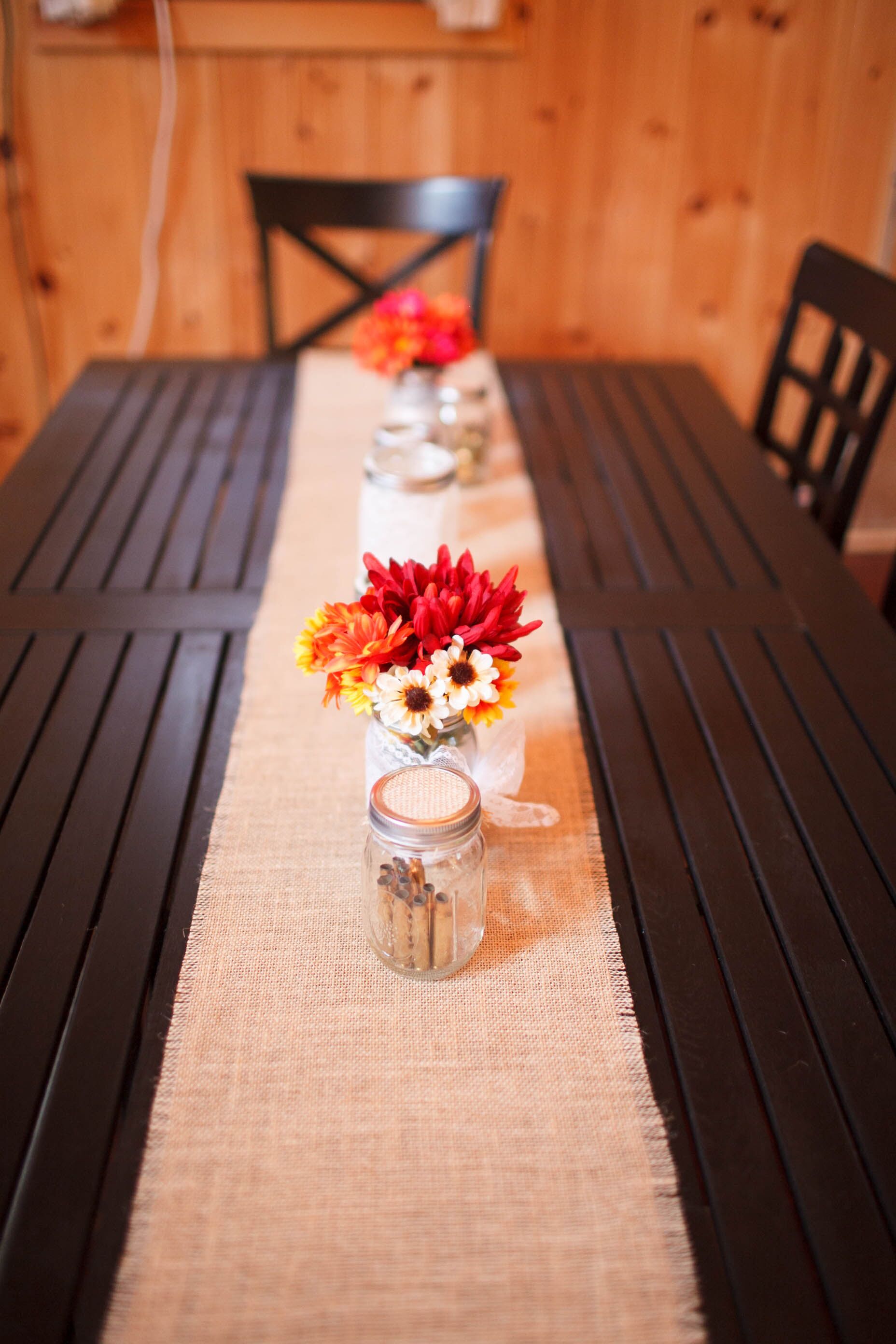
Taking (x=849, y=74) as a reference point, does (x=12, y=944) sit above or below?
below

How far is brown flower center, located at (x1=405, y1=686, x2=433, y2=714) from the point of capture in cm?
78

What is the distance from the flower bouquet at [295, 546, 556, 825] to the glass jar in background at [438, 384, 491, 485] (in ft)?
2.30

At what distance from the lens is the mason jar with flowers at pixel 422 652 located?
2.58 ft

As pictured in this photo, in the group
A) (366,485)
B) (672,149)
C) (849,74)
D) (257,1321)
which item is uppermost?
(849,74)

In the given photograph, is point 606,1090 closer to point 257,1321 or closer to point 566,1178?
point 566,1178

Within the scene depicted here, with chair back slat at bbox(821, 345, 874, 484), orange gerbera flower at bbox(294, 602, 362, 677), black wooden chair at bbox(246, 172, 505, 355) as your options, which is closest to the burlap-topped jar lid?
orange gerbera flower at bbox(294, 602, 362, 677)

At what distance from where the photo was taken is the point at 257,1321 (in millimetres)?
558

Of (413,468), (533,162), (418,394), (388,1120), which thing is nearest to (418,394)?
(418,394)

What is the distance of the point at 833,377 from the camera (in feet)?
5.63

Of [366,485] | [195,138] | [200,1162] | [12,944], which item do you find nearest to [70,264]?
[195,138]

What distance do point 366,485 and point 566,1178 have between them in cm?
77

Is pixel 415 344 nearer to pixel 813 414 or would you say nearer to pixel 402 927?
pixel 813 414

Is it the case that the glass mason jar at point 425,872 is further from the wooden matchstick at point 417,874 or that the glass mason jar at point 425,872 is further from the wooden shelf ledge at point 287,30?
the wooden shelf ledge at point 287,30

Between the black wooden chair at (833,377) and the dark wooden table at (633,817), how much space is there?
138 millimetres
